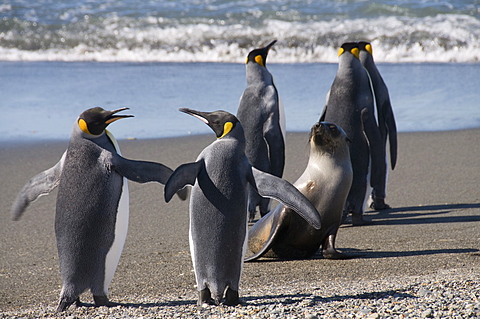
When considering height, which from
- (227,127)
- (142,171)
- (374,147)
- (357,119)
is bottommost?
(374,147)

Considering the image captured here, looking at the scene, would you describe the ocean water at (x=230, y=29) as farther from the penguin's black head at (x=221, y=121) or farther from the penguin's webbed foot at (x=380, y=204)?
the penguin's black head at (x=221, y=121)

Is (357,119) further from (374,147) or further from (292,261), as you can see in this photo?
(292,261)

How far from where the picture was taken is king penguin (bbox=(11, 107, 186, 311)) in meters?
3.66

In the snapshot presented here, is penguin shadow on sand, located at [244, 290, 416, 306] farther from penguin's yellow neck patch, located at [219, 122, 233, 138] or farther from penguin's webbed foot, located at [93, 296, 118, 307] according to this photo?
penguin's yellow neck patch, located at [219, 122, 233, 138]

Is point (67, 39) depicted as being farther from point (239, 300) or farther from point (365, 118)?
point (239, 300)

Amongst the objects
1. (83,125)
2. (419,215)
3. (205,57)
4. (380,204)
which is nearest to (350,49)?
(380,204)

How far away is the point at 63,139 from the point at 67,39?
1016 centimetres

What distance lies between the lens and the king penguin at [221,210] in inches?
140

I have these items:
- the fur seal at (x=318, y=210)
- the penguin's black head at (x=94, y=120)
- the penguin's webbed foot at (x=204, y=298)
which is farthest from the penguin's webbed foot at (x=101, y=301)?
the fur seal at (x=318, y=210)

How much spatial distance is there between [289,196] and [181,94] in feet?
25.4

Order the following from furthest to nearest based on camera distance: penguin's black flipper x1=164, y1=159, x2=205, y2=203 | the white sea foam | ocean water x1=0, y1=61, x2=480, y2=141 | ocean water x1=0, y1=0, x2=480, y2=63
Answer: ocean water x1=0, y1=0, x2=480, y2=63 < the white sea foam < ocean water x1=0, y1=61, x2=480, y2=141 < penguin's black flipper x1=164, y1=159, x2=205, y2=203

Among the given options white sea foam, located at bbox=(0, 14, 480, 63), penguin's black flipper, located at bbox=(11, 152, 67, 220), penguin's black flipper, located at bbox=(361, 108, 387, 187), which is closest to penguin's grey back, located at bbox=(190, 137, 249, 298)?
penguin's black flipper, located at bbox=(11, 152, 67, 220)

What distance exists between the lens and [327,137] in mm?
5047

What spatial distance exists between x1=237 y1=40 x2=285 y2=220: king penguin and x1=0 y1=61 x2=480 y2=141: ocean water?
2.60 metres
